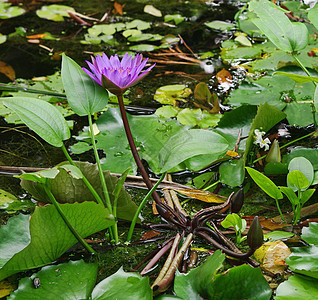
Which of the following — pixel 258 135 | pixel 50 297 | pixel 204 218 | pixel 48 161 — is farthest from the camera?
pixel 48 161

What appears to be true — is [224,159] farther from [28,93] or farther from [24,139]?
[28,93]

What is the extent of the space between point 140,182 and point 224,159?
231mm

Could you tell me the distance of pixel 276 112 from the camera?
1.08m

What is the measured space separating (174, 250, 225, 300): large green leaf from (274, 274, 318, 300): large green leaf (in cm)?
12

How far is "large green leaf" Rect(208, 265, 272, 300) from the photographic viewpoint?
2.18 ft

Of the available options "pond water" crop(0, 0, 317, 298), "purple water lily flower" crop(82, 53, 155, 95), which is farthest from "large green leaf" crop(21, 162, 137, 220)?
"purple water lily flower" crop(82, 53, 155, 95)

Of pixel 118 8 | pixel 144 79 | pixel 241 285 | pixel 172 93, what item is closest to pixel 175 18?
pixel 118 8

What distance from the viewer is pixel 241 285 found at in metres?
0.67

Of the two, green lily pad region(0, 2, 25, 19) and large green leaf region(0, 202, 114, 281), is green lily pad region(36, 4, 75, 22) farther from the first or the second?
large green leaf region(0, 202, 114, 281)

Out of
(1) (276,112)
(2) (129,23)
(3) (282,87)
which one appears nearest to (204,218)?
(1) (276,112)

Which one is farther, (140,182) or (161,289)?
(140,182)

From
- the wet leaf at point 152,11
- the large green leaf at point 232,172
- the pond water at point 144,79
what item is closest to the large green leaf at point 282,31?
the pond water at point 144,79

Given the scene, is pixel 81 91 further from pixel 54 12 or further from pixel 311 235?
pixel 54 12

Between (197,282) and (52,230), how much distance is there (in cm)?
28
